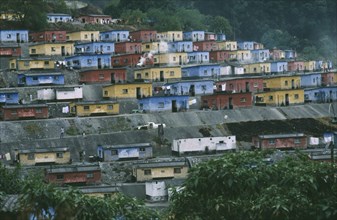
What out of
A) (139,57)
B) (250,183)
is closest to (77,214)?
(250,183)

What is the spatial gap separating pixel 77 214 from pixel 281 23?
86.9 meters

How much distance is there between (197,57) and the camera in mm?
66375

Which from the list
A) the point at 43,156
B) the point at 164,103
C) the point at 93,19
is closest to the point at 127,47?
the point at 93,19

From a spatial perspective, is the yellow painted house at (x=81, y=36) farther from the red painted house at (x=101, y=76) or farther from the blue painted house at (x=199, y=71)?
the red painted house at (x=101, y=76)

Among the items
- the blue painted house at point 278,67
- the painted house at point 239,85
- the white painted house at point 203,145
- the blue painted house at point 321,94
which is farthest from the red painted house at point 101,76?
the blue painted house at point 278,67

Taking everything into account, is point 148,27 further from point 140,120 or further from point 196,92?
point 140,120

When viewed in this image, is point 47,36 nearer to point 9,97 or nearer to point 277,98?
point 9,97

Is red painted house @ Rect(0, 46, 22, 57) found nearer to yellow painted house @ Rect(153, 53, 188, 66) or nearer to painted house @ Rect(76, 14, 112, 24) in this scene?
yellow painted house @ Rect(153, 53, 188, 66)

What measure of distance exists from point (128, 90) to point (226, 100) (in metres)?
6.27

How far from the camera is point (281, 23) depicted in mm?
99688

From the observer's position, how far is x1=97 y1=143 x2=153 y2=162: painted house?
40500 mm

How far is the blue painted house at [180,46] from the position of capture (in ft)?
220

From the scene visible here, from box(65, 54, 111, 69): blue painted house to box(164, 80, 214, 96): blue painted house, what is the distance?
5868mm

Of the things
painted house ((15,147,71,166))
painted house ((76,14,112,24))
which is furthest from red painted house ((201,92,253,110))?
painted house ((76,14,112,24))
